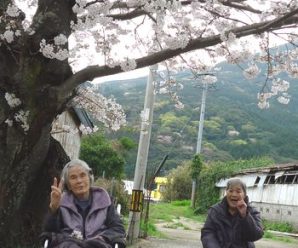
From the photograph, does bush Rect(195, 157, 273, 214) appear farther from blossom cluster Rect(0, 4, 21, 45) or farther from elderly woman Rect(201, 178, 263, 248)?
elderly woman Rect(201, 178, 263, 248)

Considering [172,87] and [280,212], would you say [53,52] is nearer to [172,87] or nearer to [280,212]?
[172,87]

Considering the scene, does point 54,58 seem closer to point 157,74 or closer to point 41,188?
point 41,188

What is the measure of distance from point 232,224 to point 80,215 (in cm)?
131

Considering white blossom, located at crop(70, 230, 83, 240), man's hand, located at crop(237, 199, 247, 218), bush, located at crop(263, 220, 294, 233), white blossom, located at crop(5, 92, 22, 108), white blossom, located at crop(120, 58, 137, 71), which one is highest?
white blossom, located at crop(120, 58, 137, 71)

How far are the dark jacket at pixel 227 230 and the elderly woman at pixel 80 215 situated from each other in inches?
30.1

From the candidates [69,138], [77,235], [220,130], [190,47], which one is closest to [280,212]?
[69,138]

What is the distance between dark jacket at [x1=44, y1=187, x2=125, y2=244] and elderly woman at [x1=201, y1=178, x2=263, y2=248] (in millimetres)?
782

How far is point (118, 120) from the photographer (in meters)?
8.05

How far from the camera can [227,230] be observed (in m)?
4.47

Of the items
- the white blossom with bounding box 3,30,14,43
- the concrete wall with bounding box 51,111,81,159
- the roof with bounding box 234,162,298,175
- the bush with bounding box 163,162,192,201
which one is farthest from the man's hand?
the bush with bounding box 163,162,192,201

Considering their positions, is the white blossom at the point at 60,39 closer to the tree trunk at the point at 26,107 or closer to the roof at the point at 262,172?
the tree trunk at the point at 26,107

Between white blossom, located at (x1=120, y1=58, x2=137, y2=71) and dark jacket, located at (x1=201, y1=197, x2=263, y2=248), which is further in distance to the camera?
white blossom, located at (x1=120, y1=58, x2=137, y2=71)

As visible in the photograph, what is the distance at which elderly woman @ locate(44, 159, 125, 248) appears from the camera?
4199mm

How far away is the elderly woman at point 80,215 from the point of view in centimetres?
420
